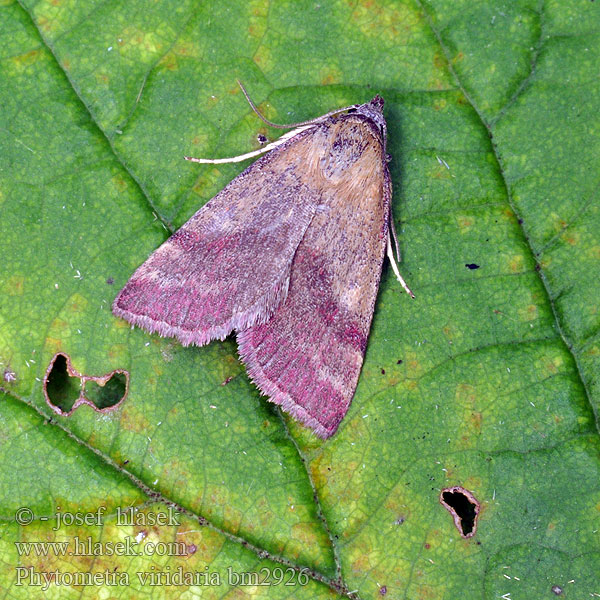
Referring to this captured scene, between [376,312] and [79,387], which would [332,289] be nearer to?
[376,312]

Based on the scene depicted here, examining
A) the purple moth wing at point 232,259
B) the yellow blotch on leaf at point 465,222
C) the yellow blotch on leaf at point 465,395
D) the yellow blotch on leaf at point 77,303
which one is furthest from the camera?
the yellow blotch on leaf at point 465,222

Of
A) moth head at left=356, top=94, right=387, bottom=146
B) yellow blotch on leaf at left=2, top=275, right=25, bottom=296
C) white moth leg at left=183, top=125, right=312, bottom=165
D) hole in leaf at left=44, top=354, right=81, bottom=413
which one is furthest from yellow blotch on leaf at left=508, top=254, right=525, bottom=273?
yellow blotch on leaf at left=2, top=275, right=25, bottom=296

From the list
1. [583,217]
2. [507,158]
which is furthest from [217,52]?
[583,217]

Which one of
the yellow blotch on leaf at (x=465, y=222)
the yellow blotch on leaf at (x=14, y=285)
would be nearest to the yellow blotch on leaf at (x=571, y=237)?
the yellow blotch on leaf at (x=465, y=222)

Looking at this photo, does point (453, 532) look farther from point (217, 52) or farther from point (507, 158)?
point (217, 52)

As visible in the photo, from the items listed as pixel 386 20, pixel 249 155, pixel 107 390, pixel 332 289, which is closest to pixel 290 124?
pixel 249 155

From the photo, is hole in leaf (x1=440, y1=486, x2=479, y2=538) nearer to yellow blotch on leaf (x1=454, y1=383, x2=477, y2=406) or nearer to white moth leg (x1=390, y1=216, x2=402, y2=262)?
yellow blotch on leaf (x1=454, y1=383, x2=477, y2=406)

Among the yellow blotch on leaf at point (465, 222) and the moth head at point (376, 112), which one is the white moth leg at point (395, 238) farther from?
the moth head at point (376, 112)
